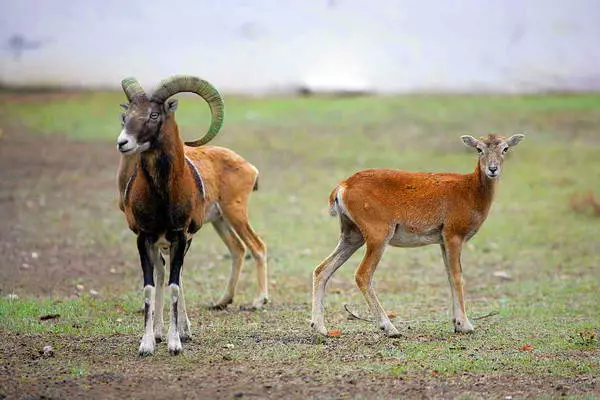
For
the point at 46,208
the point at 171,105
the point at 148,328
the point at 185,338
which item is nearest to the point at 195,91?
the point at 171,105

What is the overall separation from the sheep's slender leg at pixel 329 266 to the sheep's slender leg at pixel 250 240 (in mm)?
2113

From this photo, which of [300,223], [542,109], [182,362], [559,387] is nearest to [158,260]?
[182,362]

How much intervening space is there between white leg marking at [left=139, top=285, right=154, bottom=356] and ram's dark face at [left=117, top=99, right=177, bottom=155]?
1496mm

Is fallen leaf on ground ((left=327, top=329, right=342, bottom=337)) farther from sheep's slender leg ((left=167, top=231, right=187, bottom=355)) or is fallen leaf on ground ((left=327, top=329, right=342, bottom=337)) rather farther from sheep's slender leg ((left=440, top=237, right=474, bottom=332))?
sheep's slender leg ((left=167, top=231, right=187, bottom=355))

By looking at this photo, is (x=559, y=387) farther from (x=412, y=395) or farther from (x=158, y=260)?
(x=158, y=260)

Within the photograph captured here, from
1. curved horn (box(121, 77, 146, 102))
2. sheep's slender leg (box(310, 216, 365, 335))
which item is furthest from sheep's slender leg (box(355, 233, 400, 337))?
curved horn (box(121, 77, 146, 102))

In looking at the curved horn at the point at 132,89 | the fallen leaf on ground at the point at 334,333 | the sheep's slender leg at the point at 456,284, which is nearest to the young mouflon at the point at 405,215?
the sheep's slender leg at the point at 456,284

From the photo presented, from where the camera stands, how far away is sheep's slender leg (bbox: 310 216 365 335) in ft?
36.6

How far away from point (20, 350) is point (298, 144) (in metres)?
20.2

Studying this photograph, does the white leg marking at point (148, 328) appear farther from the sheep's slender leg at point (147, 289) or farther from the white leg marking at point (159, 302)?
the white leg marking at point (159, 302)

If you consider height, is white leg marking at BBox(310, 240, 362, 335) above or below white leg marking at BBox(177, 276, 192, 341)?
above

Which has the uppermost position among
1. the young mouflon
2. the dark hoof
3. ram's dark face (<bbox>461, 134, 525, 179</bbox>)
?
ram's dark face (<bbox>461, 134, 525, 179</bbox>)

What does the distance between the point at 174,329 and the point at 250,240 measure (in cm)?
352

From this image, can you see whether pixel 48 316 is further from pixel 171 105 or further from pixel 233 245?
pixel 171 105
